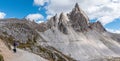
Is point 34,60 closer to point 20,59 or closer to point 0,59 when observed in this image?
point 20,59

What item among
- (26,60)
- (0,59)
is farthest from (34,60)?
(0,59)

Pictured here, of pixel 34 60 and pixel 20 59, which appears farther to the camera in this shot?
pixel 34 60

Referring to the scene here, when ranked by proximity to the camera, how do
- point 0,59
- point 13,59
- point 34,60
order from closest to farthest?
point 0,59 < point 13,59 < point 34,60

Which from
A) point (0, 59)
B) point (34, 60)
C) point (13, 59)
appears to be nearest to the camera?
point (0, 59)

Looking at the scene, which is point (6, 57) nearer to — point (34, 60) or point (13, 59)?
point (13, 59)

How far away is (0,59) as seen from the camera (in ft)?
139

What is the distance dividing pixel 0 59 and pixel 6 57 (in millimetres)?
8746

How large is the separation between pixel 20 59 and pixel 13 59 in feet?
7.42

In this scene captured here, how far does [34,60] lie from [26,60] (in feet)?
13.0

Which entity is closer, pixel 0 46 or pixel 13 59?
pixel 13 59

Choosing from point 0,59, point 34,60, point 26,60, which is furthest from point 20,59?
point 0,59

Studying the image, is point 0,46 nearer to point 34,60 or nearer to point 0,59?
point 34,60

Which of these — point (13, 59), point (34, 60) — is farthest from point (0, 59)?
point (34, 60)

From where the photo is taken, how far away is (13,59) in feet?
167
